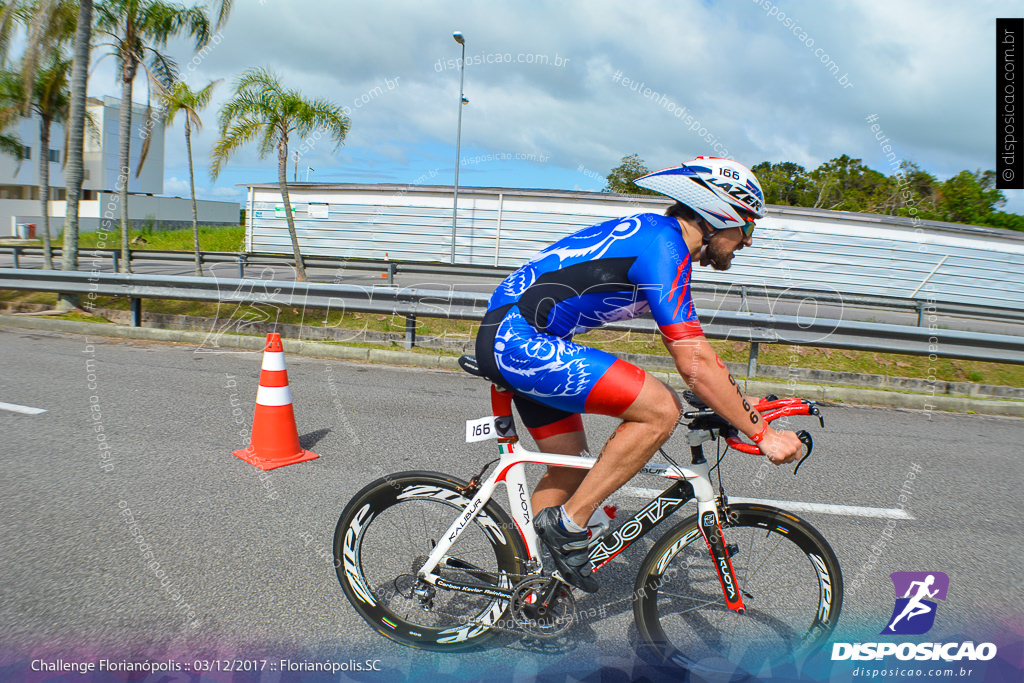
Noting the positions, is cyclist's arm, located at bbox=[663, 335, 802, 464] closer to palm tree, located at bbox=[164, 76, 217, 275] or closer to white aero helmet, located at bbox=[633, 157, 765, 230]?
white aero helmet, located at bbox=[633, 157, 765, 230]

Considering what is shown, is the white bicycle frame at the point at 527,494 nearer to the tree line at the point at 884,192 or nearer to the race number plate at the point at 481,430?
the race number plate at the point at 481,430

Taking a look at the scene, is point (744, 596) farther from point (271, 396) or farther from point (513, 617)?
point (271, 396)

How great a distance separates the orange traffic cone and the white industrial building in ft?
122

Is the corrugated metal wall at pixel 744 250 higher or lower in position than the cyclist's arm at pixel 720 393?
higher

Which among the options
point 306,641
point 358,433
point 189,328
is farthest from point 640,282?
point 189,328

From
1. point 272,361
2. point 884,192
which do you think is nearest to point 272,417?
point 272,361

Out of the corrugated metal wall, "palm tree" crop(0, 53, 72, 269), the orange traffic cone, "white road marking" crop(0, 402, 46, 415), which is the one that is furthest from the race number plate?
the corrugated metal wall

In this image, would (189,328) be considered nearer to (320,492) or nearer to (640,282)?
(320,492)

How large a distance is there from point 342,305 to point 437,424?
12.4ft

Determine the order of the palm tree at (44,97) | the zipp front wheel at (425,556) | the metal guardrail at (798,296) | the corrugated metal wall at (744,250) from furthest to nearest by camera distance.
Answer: the corrugated metal wall at (744,250) < the palm tree at (44,97) < the metal guardrail at (798,296) < the zipp front wheel at (425,556)

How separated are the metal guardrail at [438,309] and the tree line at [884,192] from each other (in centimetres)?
1737

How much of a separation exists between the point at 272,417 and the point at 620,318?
10.3 ft

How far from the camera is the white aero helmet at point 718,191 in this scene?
A: 2.32 metres

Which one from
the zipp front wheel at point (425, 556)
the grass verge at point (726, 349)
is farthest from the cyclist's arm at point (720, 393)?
the grass verge at point (726, 349)
